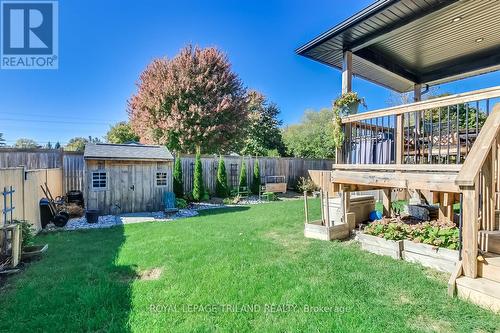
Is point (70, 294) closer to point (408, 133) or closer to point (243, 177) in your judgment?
point (408, 133)

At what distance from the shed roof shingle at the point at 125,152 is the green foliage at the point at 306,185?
7.41 metres

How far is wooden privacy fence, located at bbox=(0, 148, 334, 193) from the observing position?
9.41m

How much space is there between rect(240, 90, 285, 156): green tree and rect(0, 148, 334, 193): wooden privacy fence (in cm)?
466

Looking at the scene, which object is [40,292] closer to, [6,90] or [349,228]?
[349,228]

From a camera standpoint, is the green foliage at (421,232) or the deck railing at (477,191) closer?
the deck railing at (477,191)

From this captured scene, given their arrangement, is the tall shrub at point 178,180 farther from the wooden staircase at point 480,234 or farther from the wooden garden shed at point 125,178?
the wooden staircase at point 480,234

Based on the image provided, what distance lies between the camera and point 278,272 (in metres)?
3.35

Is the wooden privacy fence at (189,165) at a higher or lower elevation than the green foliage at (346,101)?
lower

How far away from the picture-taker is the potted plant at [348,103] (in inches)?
193

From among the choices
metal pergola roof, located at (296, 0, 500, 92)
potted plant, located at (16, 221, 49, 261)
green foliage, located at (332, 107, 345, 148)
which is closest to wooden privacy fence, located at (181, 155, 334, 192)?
potted plant, located at (16, 221, 49, 261)

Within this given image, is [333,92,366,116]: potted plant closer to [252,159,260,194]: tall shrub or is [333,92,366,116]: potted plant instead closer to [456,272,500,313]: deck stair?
[456,272,500,313]: deck stair

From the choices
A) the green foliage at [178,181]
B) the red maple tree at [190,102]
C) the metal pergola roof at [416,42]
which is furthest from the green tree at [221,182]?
the metal pergola roof at [416,42]

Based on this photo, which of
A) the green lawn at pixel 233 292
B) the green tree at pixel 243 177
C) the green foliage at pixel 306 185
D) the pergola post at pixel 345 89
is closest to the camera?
the green lawn at pixel 233 292

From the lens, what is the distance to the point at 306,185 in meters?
13.9
